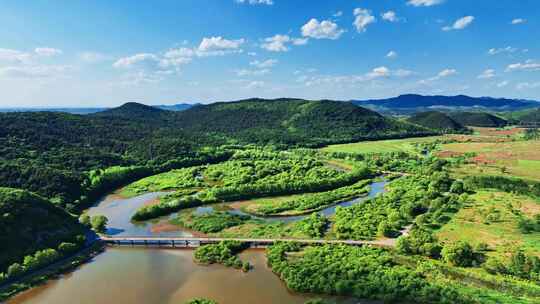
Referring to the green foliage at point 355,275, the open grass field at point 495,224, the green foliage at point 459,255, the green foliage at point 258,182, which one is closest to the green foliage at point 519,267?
the green foliage at point 459,255

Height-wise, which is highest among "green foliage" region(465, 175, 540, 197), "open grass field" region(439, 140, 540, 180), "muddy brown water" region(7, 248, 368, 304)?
"open grass field" region(439, 140, 540, 180)

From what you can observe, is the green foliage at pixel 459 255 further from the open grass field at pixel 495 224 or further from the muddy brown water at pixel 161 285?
the muddy brown water at pixel 161 285

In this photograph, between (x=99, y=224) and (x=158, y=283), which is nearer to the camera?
(x=158, y=283)

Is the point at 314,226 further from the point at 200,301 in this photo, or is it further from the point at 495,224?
the point at 495,224

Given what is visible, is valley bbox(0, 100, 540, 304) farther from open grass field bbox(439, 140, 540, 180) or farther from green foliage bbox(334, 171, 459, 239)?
open grass field bbox(439, 140, 540, 180)

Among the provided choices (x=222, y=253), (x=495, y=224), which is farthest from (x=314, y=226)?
(x=495, y=224)

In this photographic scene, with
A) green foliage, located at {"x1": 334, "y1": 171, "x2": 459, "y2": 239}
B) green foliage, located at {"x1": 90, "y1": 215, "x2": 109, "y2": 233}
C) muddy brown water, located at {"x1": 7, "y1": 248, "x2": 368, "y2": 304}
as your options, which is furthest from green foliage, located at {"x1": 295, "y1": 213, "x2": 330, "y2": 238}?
green foliage, located at {"x1": 90, "y1": 215, "x2": 109, "y2": 233}
